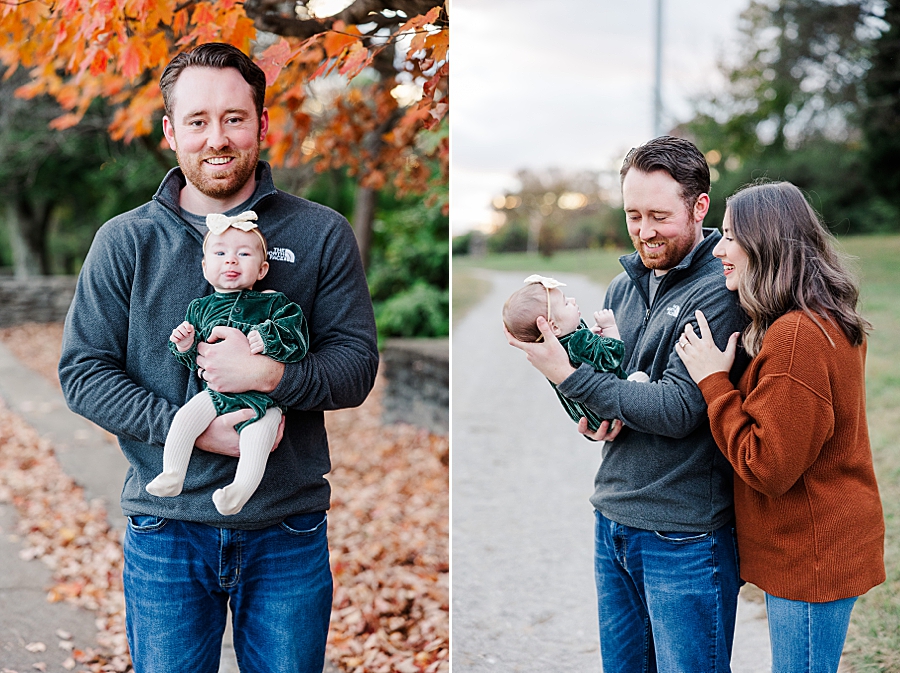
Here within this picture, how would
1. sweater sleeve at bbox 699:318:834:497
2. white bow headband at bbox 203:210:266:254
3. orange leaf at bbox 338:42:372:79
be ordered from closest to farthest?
sweater sleeve at bbox 699:318:834:497 < white bow headband at bbox 203:210:266:254 < orange leaf at bbox 338:42:372:79

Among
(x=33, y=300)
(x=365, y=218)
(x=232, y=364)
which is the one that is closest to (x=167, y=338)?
(x=232, y=364)

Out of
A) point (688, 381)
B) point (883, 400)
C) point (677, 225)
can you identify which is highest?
point (677, 225)

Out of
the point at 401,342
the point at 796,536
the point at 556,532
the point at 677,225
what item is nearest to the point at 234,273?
the point at 677,225

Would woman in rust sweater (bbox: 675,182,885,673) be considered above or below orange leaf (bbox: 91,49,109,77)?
below

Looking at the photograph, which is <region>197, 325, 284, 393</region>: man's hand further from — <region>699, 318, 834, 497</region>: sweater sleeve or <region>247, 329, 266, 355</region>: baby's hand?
<region>699, 318, 834, 497</region>: sweater sleeve

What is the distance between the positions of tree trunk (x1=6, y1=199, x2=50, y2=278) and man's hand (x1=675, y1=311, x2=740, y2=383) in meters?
20.2

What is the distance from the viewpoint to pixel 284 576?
84.4 inches

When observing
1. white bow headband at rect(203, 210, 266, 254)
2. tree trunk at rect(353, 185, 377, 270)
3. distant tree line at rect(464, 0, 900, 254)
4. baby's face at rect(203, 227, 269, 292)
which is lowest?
baby's face at rect(203, 227, 269, 292)

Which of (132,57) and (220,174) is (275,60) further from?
(220,174)

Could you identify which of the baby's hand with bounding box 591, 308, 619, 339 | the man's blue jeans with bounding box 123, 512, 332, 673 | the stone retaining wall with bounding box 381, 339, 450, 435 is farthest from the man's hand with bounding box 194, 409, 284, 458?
the stone retaining wall with bounding box 381, 339, 450, 435

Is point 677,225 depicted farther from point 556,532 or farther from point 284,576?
point 556,532

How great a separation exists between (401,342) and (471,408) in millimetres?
1712

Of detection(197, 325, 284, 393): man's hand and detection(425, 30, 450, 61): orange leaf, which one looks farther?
detection(425, 30, 450, 61): orange leaf

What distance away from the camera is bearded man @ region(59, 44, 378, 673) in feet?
6.58
